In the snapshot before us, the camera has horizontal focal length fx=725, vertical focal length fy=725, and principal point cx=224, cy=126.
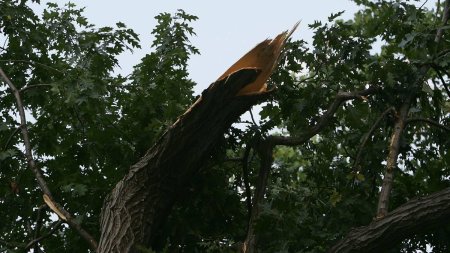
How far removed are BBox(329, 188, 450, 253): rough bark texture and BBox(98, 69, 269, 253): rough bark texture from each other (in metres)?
1.35

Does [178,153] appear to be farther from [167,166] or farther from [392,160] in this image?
[392,160]

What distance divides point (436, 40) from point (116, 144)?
3.37 m

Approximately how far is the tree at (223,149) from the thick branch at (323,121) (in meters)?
0.01

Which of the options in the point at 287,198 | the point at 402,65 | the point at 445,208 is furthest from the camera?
the point at 402,65

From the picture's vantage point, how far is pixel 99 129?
Answer: 7395 millimetres

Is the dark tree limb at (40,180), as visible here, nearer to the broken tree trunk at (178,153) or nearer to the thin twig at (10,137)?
the thin twig at (10,137)

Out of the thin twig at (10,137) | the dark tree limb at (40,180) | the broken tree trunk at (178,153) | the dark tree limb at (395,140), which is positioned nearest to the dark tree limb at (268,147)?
the dark tree limb at (395,140)

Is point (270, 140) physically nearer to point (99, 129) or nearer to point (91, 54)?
point (99, 129)

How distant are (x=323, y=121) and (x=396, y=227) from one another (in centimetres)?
157

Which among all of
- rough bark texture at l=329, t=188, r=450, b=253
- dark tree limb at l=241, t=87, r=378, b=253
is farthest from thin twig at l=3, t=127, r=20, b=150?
rough bark texture at l=329, t=188, r=450, b=253

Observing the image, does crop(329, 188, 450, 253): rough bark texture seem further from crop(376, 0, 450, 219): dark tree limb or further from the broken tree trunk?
the broken tree trunk

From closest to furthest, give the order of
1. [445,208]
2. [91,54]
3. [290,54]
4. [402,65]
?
[445,208] → [402,65] → [290,54] → [91,54]

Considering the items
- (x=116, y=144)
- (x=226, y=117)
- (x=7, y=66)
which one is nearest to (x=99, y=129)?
(x=116, y=144)

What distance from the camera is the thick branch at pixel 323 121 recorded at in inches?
266
